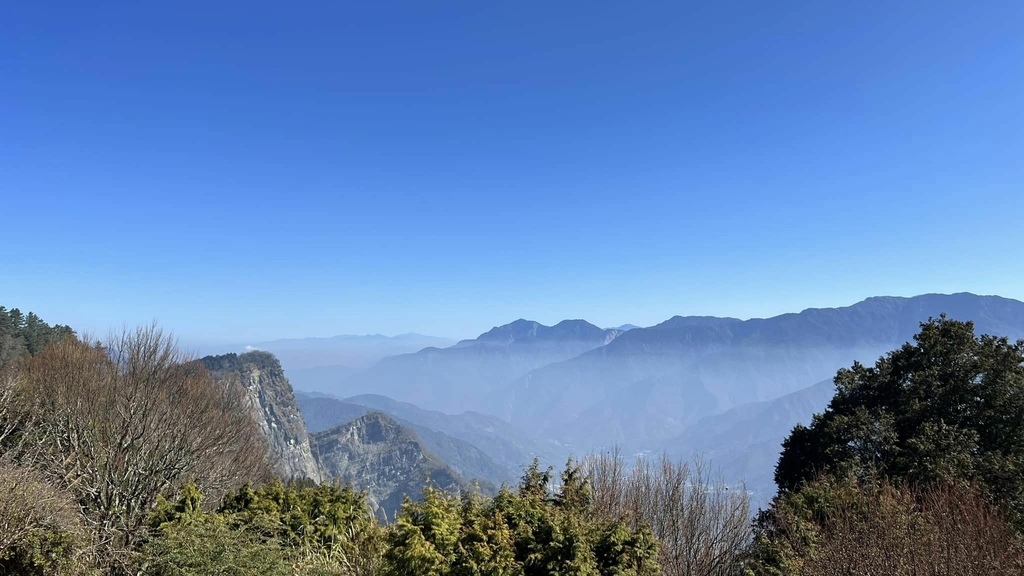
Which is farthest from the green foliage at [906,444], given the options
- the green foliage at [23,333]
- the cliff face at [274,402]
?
the cliff face at [274,402]

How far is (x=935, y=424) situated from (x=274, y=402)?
18878 cm

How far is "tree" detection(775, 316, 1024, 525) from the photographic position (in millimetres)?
17281

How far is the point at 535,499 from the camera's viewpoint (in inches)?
379

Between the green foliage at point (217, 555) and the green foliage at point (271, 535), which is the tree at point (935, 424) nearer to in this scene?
the green foliage at point (271, 535)

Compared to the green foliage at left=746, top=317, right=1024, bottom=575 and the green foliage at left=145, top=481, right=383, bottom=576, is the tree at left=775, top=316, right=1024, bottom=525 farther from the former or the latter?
the green foliage at left=145, top=481, right=383, bottom=576

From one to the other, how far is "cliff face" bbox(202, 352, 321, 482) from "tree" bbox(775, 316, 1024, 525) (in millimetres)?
149019

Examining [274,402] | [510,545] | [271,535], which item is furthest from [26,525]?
[274,402]

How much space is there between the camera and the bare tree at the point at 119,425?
60.8 ft

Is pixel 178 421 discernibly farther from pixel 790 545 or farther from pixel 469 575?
pixel 790 545

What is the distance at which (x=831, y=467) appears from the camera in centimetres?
2133

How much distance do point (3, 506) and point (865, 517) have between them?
20.8 m

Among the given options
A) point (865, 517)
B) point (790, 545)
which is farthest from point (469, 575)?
point (865, 517)

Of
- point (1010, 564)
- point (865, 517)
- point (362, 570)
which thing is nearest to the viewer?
point (1010, 564)

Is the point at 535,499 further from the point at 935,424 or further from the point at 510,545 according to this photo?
the point at 935,424
